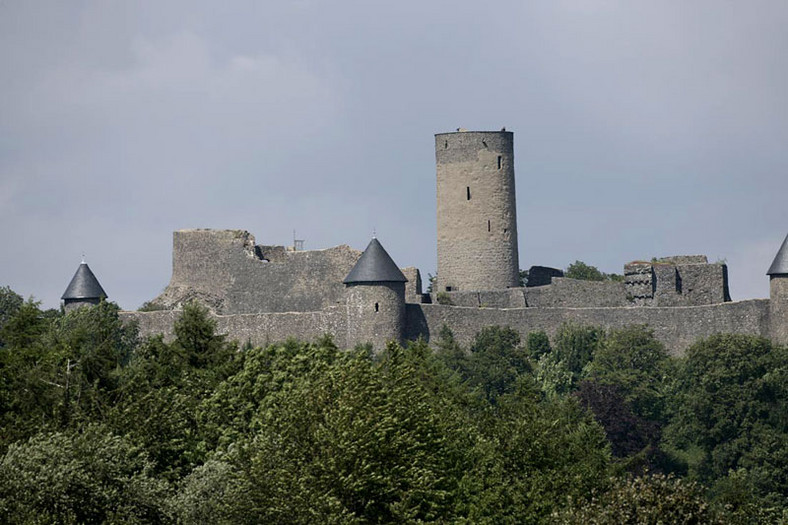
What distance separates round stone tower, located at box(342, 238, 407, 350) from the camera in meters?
Result: 67.9

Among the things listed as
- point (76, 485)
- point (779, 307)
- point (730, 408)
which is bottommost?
point (76, 485)

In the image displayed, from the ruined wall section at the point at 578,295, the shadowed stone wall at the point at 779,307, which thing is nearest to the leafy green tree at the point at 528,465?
the shadowed stone wall at the point at 779,307

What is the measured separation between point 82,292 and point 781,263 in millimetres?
18010

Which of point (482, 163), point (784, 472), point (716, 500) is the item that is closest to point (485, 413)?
point (716, 500)

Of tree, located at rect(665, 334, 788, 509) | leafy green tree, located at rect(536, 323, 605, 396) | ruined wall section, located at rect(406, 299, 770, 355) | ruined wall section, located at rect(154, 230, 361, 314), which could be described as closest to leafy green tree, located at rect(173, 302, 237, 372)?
ruined wall section, located at rect(406, 299, 770, 355)

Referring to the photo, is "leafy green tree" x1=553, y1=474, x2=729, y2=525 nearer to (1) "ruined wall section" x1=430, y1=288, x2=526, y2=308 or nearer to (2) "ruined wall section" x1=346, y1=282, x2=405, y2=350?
(2) "ruined wall section" x1=346, y1=282, x2=405, y2=350

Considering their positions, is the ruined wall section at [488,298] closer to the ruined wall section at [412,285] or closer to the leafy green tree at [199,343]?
the ruined wall section at [412,285]

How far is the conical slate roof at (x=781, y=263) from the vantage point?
221ft

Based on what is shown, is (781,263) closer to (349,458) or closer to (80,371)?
(80,371)

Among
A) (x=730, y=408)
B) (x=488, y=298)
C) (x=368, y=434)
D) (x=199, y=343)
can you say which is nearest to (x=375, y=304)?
(x=488, y=298)

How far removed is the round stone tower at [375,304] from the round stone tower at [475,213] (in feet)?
14.3

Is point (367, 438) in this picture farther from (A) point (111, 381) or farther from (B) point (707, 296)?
(B) point (707, 296)

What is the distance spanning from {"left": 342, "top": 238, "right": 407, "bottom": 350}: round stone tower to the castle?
2 centimetres

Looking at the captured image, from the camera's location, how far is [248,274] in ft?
237
